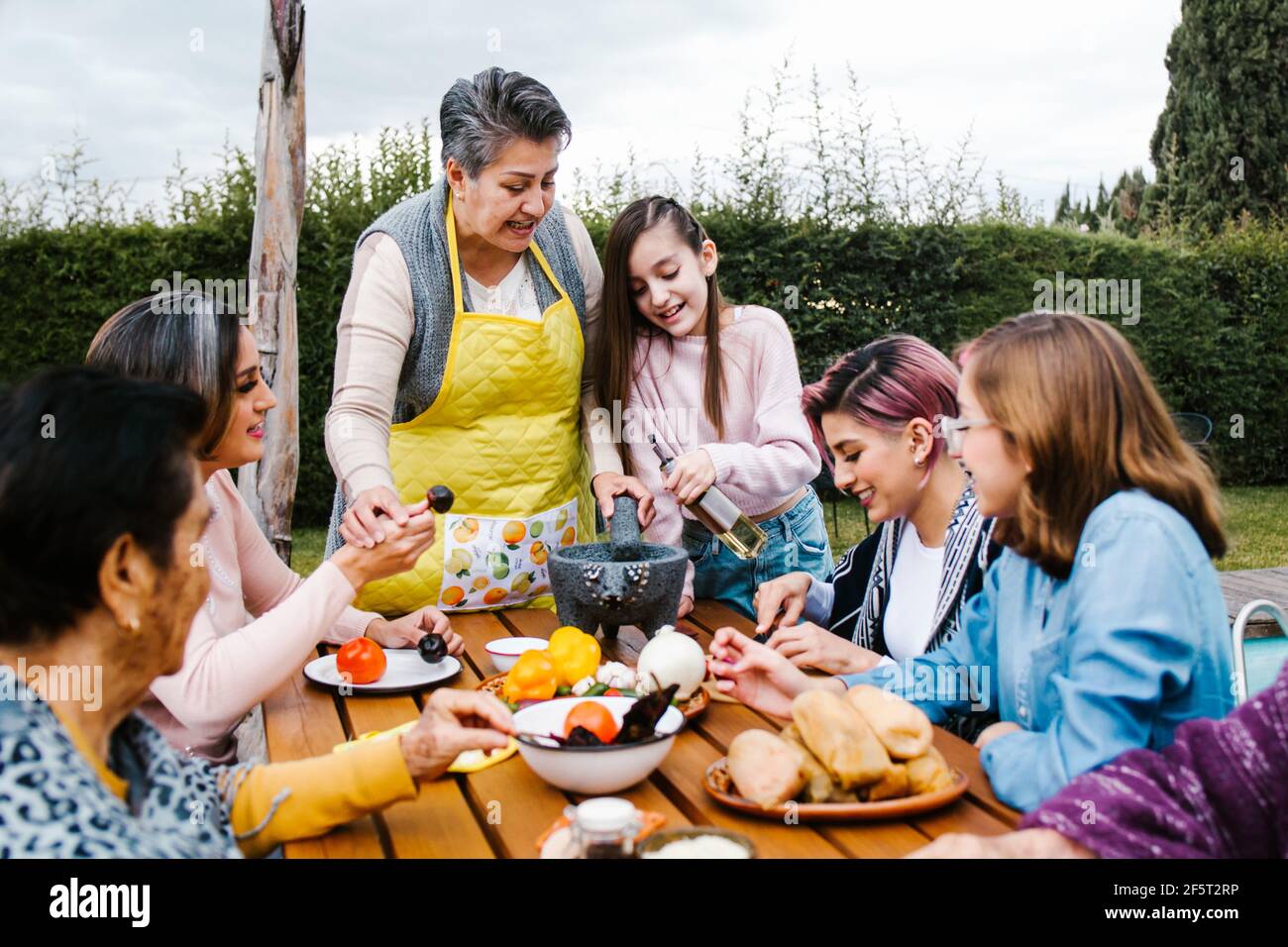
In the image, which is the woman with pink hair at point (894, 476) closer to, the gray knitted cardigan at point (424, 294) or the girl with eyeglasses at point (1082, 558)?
the girl with eyeglasses at point (1082, 558)

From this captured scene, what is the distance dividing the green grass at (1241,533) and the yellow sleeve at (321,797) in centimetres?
544

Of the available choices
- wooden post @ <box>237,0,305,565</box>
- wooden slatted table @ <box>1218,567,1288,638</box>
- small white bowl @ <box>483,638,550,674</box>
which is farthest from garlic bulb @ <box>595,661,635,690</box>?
wooden slatted table @ <box>1218,567,1288,638</box>

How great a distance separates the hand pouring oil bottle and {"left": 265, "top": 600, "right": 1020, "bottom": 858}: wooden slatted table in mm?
648

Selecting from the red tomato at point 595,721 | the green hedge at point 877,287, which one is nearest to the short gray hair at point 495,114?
the red tomato at point 595,721

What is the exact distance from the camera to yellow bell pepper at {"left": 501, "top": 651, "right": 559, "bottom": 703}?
78.4 inches

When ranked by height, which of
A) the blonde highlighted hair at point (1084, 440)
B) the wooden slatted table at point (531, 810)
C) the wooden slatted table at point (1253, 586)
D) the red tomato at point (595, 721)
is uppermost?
the blonde highlighted hair at point (1084, 440)

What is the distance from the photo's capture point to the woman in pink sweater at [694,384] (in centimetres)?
293

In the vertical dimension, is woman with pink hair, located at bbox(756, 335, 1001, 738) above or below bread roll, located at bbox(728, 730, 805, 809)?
above

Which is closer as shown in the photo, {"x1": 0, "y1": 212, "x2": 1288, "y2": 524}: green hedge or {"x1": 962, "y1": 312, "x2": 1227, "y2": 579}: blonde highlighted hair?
{"x1": 962, "y1": 312, "x2": 1227, "y2": 579}: blonde highlighted hair

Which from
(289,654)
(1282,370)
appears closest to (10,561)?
(289,654)

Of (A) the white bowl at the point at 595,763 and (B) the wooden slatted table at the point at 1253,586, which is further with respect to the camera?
(B) the wooden slatted table at the point at 1253,586

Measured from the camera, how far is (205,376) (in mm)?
2213

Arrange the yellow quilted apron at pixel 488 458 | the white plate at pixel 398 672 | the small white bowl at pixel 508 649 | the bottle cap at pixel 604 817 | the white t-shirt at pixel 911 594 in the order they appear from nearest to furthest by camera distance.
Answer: the bottle cap at pixel 604 817
the white plate at pixel 398 672
the small white bowl at pixel 508 649
the white t-shirt at pixel 911 594
the yellow quilted apron at pixel 488 458

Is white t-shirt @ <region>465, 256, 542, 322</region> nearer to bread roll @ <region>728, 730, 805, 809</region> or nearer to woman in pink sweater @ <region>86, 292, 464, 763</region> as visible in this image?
woman in pink sweater @ <region>86, 292, 464, 763</region>
